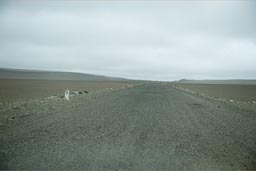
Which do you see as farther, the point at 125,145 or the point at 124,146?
the point at 125,145

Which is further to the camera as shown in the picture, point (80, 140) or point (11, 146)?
point (80, 140)

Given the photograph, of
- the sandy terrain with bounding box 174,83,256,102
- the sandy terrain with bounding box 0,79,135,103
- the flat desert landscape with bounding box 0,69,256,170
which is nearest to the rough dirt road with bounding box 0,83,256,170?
the flat desert landscape with bounding box 0,69,256,170

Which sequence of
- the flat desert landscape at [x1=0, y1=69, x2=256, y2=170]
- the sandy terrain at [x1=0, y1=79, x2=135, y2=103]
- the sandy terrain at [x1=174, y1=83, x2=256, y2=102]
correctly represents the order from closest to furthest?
the flat desert landscape at [x1=0, y1=69, x2=256, y2=170]
the sandy terrain at [x1=0, y1=79, x2=135, y2=103]
the sandy terrain at [x1=174, y1=83, x2=256, y2=102]

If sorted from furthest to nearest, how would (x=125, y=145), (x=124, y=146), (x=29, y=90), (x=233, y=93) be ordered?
1. (x=233, y=93)
2. (x=29, y=90)
3. (x=125, y=145)
4. (x=124, y=146)

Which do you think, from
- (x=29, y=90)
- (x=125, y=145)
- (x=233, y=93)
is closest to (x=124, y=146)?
(x=125, y=145)

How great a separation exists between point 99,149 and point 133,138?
5.77ft

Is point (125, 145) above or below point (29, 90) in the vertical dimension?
above

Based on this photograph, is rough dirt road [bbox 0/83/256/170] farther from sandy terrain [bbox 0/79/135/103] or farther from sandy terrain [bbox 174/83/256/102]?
sandy terrain [bbox 174/83/256/102]

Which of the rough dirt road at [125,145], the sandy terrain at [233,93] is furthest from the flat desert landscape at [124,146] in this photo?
the sandy terrain at [233,93]

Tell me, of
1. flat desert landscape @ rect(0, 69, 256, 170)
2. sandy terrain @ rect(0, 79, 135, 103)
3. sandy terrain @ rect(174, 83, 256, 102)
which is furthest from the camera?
sandy terrain @ rect(174, 83, 256, 102)

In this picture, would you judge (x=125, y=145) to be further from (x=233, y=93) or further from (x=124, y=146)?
(x=233, y=93)

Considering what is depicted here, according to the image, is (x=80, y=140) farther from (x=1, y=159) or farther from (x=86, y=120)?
(x=86, y=120)

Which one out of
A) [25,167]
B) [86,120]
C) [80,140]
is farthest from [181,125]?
[25,167]

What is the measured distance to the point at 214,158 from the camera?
7.22 meters
